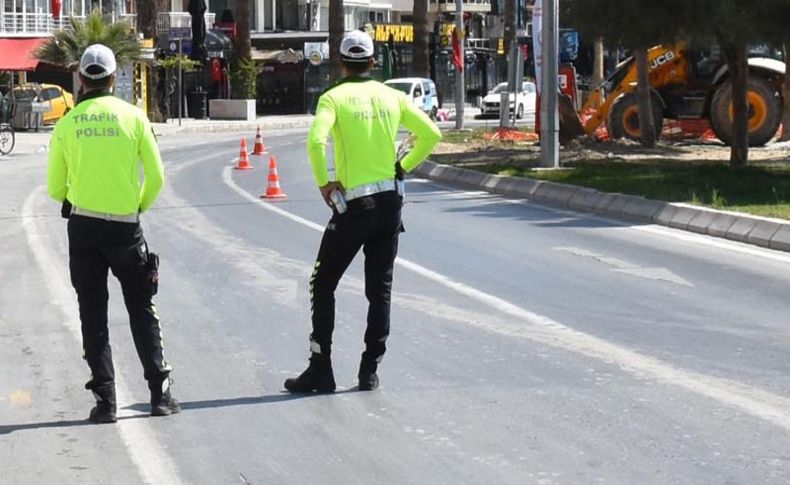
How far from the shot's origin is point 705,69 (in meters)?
35.2

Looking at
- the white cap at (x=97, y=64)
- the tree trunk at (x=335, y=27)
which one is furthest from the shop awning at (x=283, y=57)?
the white cap at (x=97, y=64)

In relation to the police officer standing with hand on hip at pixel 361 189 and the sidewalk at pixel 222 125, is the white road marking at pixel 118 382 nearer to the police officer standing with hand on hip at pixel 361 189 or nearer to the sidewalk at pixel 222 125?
the police officer standing with hand on hip at pixel 361 189

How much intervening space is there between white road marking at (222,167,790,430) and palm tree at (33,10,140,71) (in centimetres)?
3765

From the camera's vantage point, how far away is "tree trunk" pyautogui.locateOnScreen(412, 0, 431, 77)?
5444cm

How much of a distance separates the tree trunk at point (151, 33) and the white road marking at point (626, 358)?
45.0 metres

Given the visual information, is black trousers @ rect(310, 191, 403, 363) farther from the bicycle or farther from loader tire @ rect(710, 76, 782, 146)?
the bicycle

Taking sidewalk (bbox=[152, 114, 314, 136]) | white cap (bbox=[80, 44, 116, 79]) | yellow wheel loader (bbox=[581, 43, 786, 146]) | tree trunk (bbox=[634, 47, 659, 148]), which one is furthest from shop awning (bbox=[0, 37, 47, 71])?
white cap (bbox=[80, 44, 116, 79])

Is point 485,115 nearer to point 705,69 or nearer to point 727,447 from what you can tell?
point 705,69

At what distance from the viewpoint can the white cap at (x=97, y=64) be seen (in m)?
8.20

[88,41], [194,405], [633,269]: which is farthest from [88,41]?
[194,405]

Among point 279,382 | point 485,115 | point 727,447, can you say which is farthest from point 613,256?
point 485,115

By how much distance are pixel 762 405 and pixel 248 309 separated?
491cm

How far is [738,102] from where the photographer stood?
2512 centimetres

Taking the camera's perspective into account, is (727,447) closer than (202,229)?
Yes
